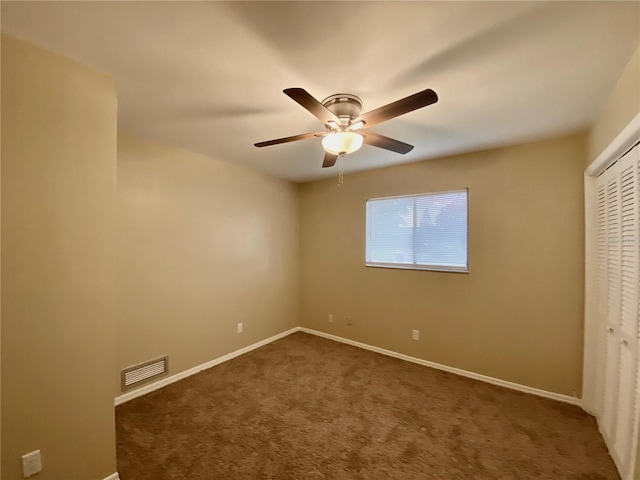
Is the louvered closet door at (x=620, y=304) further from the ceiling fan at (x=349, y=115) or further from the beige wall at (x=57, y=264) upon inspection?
the beige wall at (x=57, y=264)

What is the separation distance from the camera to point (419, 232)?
10.6ft

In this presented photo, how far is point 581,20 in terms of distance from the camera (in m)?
1.14

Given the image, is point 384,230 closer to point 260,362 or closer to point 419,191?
point 419,191

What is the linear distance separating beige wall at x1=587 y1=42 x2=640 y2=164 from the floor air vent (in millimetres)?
3944

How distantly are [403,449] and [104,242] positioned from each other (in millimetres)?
2342

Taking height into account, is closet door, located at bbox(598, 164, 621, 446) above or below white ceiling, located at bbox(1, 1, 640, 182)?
below

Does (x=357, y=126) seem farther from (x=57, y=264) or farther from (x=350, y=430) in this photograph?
(x=350, y=430)

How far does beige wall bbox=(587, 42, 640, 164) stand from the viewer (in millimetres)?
1365

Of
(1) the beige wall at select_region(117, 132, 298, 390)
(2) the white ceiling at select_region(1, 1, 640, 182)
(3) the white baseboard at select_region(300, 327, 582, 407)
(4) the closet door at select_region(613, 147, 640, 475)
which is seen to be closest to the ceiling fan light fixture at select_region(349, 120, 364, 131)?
(2) the white ceiling at select_region(1, 1, 640, 182)

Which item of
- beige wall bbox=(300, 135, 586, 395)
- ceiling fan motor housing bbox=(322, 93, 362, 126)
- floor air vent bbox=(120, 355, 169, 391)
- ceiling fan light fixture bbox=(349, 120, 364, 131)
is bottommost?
floor air vent bbox=(120, 355, 169, 391)

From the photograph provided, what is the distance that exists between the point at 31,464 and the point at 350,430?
183cm

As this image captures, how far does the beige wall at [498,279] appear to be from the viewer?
2402 mm

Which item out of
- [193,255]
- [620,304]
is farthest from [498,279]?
[193,255]

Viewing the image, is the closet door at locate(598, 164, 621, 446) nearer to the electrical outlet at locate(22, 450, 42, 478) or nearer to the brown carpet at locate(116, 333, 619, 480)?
the brown carpet at locate(116, 333, 619, 480)
